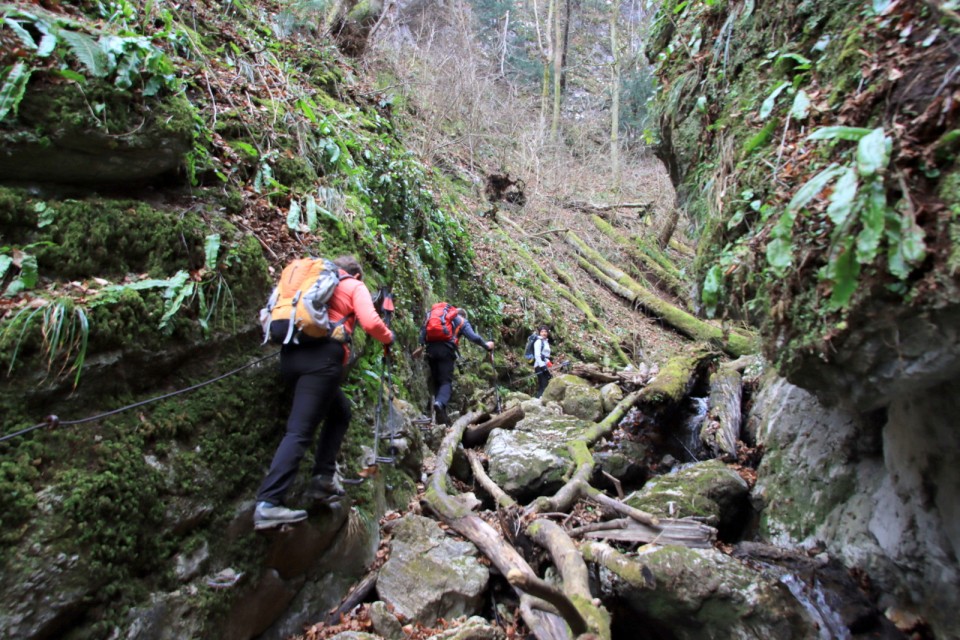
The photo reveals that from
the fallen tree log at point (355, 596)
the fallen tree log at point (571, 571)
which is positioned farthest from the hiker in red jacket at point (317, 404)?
the fallen tree log at point (571, 571)

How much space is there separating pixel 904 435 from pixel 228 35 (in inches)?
370

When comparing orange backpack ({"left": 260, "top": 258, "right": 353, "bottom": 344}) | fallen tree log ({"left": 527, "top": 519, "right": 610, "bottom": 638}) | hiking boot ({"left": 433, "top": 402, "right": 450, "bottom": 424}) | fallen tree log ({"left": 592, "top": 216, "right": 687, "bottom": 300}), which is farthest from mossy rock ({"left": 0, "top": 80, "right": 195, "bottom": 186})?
fallen tree log ({"left": 592, "top": 216, "right": 687, "bottom": 300})

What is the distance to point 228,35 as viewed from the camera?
7.57 metres

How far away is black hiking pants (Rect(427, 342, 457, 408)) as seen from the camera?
324 inches

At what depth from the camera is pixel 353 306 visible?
4117mm

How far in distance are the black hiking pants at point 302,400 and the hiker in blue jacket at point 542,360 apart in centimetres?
776

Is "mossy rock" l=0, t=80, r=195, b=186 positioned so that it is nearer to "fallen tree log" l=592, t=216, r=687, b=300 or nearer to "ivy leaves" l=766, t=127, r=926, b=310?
"ivy leaves" l=766, t=127, r=926, b=310

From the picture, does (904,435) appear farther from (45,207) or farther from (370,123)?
(370,123)

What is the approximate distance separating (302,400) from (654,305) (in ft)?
48.2

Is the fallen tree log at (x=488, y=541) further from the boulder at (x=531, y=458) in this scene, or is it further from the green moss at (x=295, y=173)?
the green moss at (x=295, y=173)

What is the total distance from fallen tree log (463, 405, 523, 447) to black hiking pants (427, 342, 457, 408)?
646 millimetres

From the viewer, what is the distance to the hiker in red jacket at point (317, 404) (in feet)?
11.8

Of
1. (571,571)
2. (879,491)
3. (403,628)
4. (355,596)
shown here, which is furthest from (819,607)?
(355,596)

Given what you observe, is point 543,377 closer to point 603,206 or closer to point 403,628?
point 403,628
